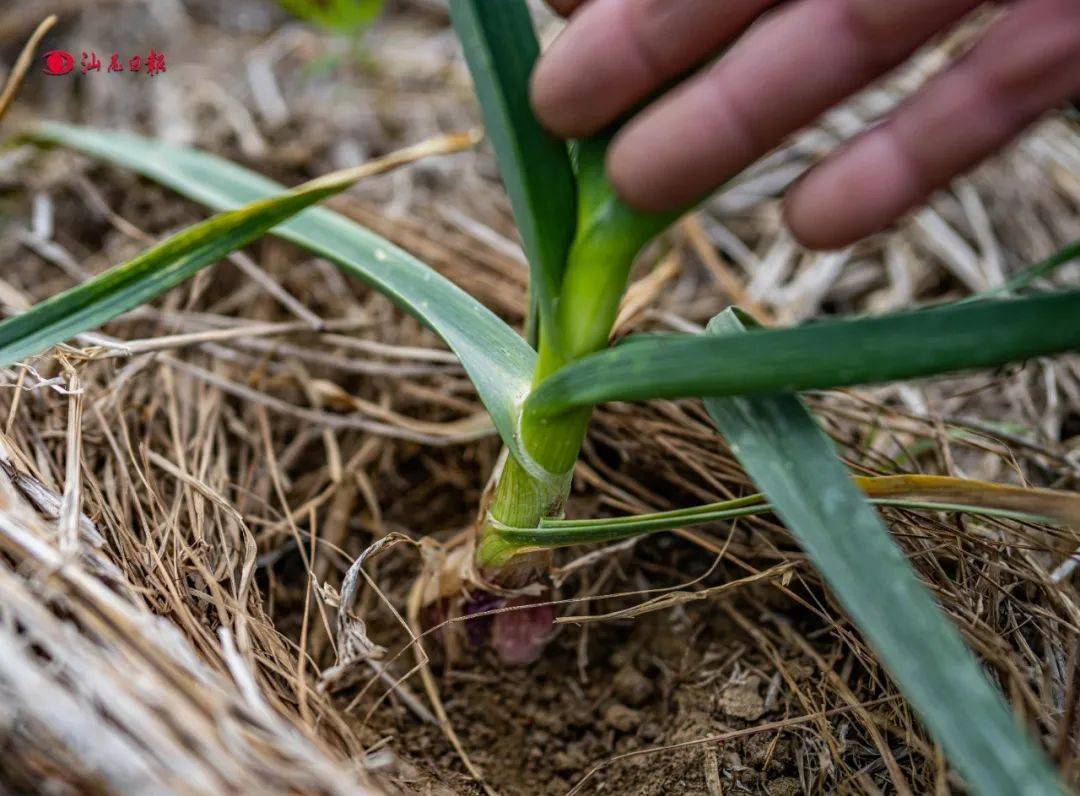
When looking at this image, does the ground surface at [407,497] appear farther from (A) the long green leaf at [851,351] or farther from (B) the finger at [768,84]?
(B) the finger at [768,84]

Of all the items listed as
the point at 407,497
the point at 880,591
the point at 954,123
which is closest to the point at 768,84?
the point at 954,123

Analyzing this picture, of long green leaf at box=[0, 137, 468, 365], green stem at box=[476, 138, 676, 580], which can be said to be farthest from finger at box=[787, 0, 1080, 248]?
long green leaf at box=[0, 137, 468, 365]

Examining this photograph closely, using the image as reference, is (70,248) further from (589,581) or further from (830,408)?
(830,408)

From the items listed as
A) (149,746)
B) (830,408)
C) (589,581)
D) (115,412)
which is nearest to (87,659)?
A: (149,746)

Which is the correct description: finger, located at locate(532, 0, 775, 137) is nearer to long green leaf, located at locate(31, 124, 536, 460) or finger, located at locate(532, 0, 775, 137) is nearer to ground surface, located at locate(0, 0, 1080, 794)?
long green leaf, located at locate(31, 124, 536, 460)

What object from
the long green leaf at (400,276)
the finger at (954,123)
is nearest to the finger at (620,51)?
the finger at (954,123)

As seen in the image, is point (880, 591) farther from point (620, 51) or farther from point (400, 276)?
point (400, 276)
